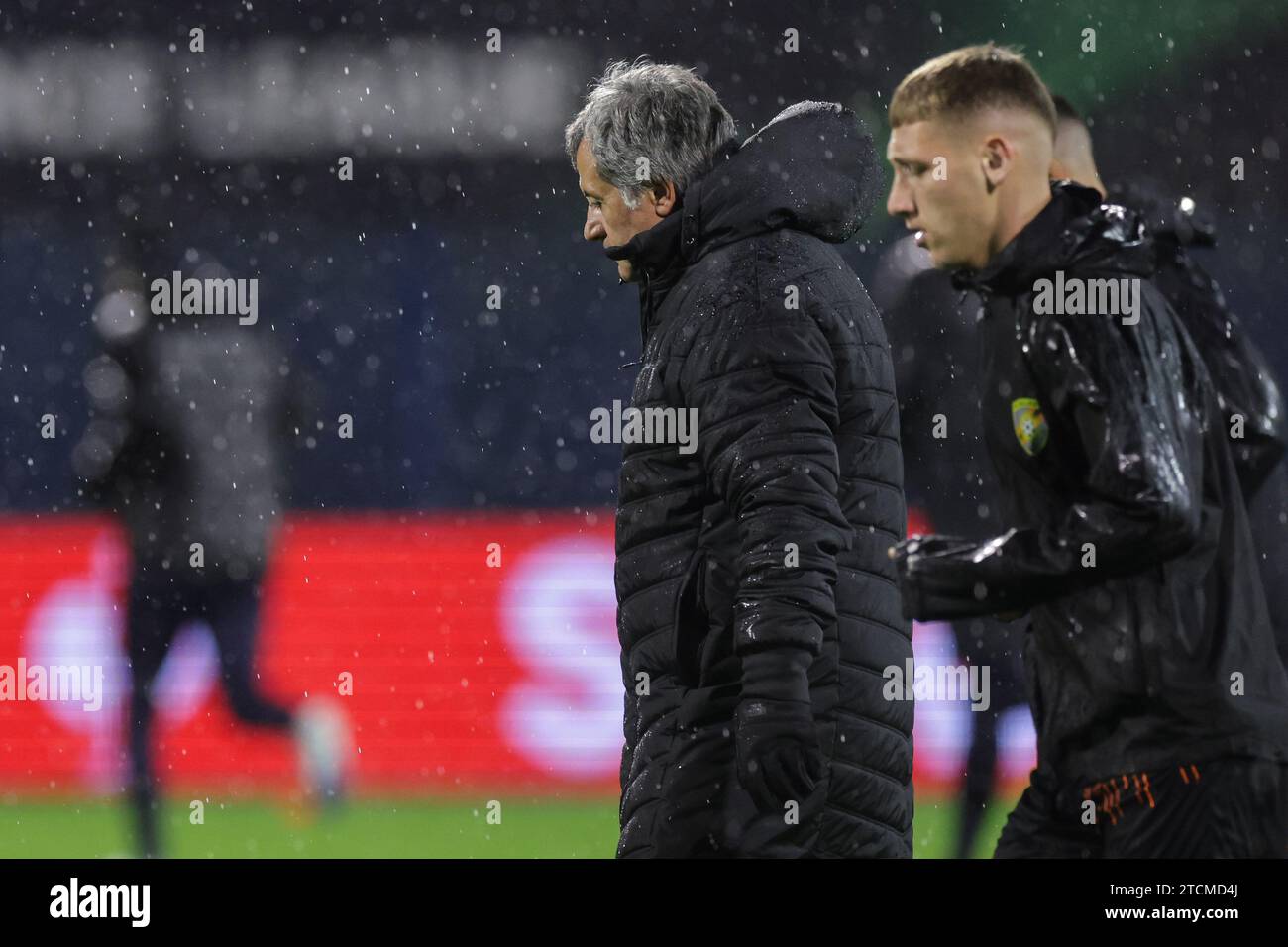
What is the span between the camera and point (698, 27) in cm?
698

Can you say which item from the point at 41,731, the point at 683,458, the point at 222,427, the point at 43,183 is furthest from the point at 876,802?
the point at 43,183

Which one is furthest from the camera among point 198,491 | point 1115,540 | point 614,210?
point 198,491

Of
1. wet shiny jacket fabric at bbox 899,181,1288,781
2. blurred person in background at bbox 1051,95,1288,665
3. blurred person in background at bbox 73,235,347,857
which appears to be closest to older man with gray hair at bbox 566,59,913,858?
wet shiny jacket fabric at bbox 899,181,1288,781

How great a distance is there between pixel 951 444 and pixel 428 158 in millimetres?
2740

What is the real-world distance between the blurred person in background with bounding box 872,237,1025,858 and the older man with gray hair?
1957 mm

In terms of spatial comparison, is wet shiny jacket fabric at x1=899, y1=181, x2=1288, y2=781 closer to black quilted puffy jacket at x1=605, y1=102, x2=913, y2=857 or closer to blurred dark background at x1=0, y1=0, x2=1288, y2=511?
black quilted puffy jacket at x1=605, y1=102, x2=913, y2=857

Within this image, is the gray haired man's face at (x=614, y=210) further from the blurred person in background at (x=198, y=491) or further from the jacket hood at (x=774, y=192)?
the blurred person in background at (x=198, y=491)

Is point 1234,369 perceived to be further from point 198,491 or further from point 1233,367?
point 198,491

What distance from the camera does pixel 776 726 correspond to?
2.53 m

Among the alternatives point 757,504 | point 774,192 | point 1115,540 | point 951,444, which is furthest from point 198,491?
point 1115,540

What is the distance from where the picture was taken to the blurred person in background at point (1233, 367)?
2.32 metres

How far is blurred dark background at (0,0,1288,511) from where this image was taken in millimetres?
6934

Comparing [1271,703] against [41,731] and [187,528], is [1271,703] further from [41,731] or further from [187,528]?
[41,731]

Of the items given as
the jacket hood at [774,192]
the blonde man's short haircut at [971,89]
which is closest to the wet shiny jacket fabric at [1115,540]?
the blonde man's short haircut at [971,89]
